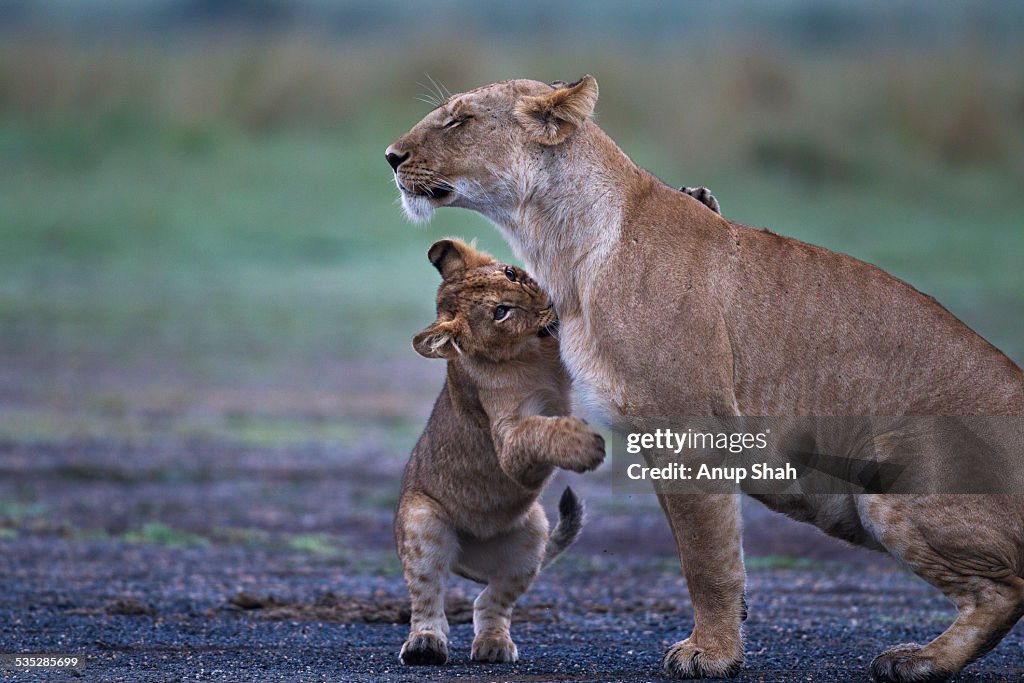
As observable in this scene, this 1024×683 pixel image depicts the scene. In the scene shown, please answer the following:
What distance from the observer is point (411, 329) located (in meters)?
34.7

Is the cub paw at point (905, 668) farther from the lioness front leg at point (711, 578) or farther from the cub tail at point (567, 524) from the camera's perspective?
the cub tail at point (567, 524)

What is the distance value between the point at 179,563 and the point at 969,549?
6.52 metres

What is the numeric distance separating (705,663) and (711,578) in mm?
371

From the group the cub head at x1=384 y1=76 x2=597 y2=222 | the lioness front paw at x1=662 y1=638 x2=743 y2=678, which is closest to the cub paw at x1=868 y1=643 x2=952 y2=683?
the lioness front paw at x1=662 y1=638 x2=743 y2=678

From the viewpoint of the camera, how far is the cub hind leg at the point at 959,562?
6559 millimetres

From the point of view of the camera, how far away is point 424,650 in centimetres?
747

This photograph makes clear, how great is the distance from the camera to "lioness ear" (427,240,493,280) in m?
8.03

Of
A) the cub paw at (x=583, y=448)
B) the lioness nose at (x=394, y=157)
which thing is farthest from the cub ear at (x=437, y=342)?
the cub paw at (x=583, y=448)

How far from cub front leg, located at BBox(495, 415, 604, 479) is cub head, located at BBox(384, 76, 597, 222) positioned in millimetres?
1019

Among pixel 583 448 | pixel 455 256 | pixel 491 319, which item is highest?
pixel 455 256

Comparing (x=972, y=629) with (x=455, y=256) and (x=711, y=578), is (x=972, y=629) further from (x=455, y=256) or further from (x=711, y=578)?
(x=455, y=256)

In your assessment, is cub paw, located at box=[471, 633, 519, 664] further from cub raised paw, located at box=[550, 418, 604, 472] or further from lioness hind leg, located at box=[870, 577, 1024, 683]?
lioness hind leg, located at box=[870, 577, 1024, 683]

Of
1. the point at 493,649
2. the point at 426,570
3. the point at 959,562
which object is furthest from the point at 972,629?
the point at 426,570

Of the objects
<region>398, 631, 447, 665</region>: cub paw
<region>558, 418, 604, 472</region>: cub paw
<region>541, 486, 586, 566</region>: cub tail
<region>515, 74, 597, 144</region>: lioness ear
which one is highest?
<region>515, 74, 597, 144</region>: lioness ear
